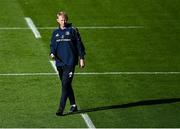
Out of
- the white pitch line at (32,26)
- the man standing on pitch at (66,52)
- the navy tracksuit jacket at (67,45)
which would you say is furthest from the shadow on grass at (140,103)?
the white pitch line at (32,26)

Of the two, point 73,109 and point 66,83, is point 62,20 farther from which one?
point 73,109

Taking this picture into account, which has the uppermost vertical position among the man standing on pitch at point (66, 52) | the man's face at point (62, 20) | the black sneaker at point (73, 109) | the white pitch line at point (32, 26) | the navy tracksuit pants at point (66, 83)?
the man's face at point (62, 20)

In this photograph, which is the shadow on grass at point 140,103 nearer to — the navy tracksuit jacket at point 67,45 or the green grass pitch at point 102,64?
the green grass pitch at point 102,64

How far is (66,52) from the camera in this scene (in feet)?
58.4

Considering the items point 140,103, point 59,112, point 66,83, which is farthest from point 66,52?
point 140,103

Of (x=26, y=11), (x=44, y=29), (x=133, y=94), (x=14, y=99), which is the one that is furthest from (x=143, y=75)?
(x=26, y=11)

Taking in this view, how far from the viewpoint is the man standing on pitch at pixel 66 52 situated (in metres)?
17.8

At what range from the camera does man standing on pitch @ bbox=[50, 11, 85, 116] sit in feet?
58.4

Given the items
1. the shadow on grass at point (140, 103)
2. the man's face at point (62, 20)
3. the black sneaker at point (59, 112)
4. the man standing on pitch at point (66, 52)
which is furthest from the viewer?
the shadow on grass at point (140, 103)

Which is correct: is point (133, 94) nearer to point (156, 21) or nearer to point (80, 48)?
point (80, 48)

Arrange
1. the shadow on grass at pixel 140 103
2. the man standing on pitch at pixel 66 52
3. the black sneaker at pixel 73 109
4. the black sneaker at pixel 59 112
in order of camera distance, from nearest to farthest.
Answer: the man standing on pitch at pixel 66 52
the black sneaker at pixel 59 112
the black sneaker at pixel 73 109
the shadow on grass at pixel 140 103

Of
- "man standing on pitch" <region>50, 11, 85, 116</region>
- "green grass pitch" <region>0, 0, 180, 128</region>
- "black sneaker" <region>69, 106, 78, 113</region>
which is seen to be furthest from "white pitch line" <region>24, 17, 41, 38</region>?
"man standing on pitch" <region>50, 11, 85, 116</region>

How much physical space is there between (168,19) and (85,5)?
9.25 feet

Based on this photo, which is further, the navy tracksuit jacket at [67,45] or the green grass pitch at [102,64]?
the green grass pitch at [102,64]
